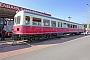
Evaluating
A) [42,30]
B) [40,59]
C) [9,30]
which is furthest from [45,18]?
[40,59]

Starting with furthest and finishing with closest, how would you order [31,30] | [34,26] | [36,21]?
[36,21]
[34,26]
[31,30]

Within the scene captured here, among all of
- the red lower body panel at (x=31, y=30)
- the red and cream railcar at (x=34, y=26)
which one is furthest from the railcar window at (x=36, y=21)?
the red lower body panel at (x=31, y=30)

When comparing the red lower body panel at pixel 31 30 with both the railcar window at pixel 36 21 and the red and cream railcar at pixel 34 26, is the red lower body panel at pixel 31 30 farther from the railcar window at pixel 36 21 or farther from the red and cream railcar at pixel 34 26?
the railcar window at pixel 36 21

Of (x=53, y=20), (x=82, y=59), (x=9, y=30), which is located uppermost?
(x=53, y=20)

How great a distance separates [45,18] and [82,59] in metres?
11.4

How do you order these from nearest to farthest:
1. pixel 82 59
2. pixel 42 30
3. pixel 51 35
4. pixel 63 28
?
pixel 82 59, pixel 42 30, pixel 51 35, pixel 63 28

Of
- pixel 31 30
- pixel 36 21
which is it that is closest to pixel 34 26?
pixel 31 30

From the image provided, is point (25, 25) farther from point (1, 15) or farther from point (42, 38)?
point (1, 15)

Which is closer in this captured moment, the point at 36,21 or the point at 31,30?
the point at 31,30

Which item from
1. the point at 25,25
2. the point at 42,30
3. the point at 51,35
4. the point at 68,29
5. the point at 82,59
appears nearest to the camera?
the point at 82,59

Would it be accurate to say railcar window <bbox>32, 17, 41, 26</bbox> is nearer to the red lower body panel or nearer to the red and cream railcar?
the red and cream railcar

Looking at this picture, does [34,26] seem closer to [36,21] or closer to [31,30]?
[31,30]

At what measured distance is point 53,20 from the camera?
2091 cm

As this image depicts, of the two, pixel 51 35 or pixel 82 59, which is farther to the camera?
pixel 51 35
